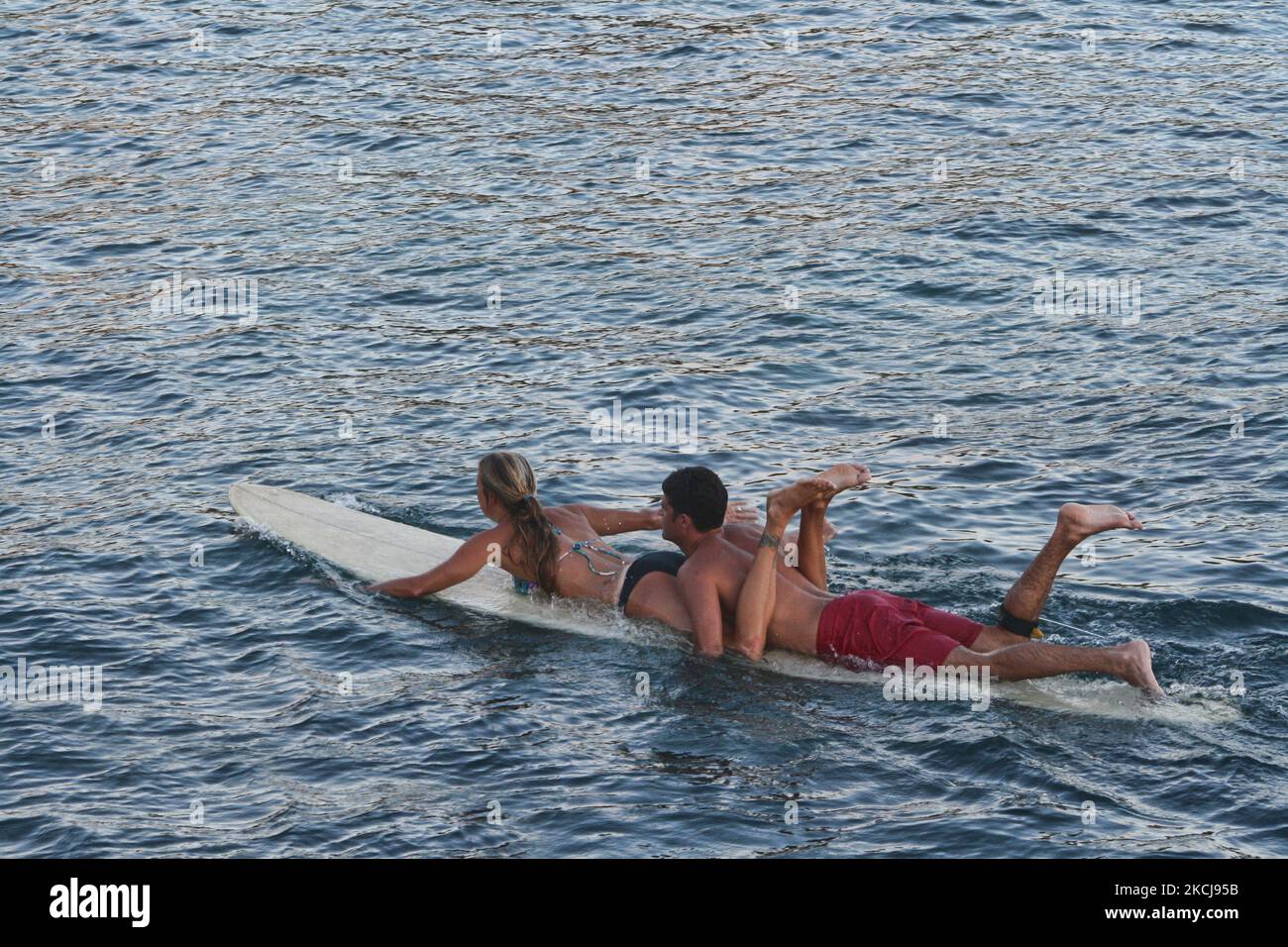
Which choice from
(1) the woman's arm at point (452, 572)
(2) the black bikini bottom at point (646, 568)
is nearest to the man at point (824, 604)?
(2) the black bikini bottom at point (646, 568)

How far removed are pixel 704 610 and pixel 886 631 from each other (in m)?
1.23

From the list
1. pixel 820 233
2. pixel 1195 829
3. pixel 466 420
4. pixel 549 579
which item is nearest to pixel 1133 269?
pixel 820 233

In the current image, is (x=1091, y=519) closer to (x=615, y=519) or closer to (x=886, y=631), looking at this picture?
(x=886, y=631)

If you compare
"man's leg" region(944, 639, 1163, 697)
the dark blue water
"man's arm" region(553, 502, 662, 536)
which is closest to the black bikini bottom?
the dark blue water

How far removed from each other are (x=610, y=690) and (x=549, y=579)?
4.62 ft

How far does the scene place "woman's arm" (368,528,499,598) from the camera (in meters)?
12.4

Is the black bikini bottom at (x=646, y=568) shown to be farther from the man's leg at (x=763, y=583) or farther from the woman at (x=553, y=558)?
the man's leg at (x=763, y=583)

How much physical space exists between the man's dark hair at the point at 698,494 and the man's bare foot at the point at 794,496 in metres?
0.63

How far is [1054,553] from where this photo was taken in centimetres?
1058

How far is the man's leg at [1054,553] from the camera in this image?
10.3m

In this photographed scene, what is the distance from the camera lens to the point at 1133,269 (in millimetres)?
18922

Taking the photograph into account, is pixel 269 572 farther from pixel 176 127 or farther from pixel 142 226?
pixel 176 127

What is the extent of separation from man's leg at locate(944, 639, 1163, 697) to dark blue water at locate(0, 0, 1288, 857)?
9.2 inches

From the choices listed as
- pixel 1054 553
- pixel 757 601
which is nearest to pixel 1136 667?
pixel 1054 553
